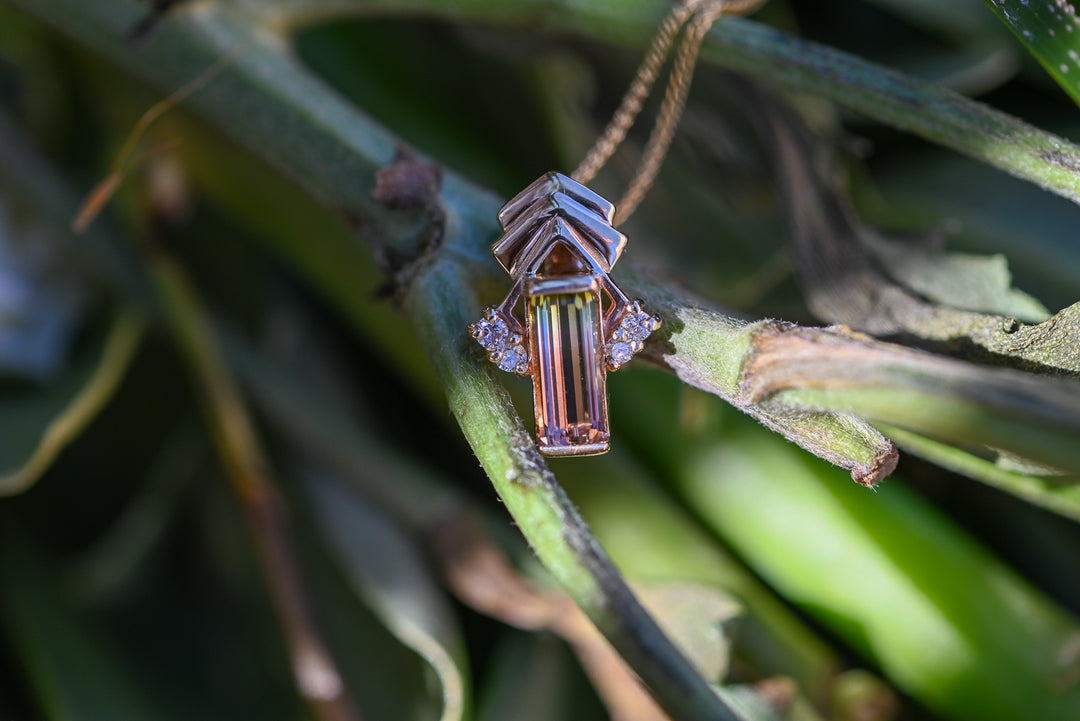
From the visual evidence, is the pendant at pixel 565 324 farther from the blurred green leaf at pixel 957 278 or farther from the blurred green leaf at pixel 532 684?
the blurred green leaf at pixel 532 684

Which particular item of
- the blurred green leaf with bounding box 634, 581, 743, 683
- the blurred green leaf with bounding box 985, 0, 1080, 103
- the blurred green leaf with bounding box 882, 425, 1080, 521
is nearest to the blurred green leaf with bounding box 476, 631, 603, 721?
the blurred green leaf with bounding box 634, 581, 743, 683

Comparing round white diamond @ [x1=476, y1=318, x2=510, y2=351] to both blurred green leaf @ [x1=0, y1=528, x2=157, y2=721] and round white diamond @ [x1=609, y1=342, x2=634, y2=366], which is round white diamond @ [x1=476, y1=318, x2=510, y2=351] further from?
blurred green leaf @ [x1=0, y1=528, x2=157, y2=721]

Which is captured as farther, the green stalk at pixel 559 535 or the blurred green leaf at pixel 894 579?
the blurred green leaf at pixel 894 579

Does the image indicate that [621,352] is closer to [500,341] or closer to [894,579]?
[500,341]

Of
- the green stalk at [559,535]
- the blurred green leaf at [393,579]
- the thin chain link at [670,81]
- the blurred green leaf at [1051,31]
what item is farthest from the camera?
the blurred green leaf at [393,579]

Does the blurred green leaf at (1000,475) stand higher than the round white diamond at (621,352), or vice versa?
the round white diamond at (621,352)

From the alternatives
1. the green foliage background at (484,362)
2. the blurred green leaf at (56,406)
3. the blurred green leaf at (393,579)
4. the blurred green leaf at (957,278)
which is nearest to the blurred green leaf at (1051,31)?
the green foliage background at (484,362)

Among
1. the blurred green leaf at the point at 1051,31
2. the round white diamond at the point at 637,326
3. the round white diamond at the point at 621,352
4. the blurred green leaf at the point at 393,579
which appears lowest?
the blurred green leaf at the point at 393,579

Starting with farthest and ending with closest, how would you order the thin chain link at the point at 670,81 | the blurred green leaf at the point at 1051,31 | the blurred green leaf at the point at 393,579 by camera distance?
the blurred green leaf at the point at 393,579 < the thin chain link at the point at 670,81 < the blurred green leaf at the point at 1051,31
